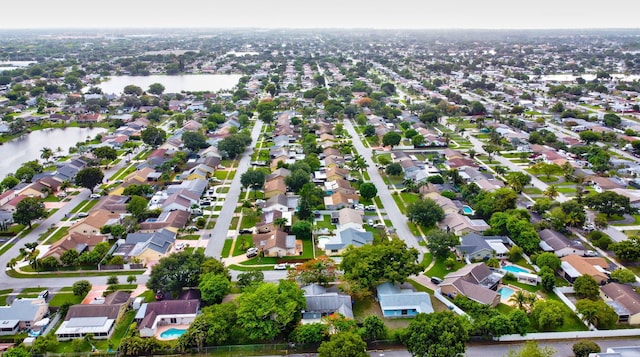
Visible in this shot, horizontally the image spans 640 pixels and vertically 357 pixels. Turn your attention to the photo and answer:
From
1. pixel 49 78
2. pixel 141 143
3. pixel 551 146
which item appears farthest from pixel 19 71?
pixel 551 146

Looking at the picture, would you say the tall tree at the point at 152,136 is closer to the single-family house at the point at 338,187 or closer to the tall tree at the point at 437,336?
the single-family house at the point at 338,187

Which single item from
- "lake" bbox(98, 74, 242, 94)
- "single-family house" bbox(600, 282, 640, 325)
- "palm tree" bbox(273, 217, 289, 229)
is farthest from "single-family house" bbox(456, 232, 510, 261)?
"lake" bbox(98, 74, 242, 94)

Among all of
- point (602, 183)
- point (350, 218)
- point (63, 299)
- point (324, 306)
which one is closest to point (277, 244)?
point (350, 218)

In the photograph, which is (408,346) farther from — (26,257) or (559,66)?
(559,66)

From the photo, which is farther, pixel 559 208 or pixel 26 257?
pixel 559 208

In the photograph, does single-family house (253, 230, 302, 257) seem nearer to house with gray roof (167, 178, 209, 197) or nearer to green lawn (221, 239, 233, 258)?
green lawn (221, 239, 233, 258)

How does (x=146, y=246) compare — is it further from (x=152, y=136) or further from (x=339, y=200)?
(x=152, y=136)

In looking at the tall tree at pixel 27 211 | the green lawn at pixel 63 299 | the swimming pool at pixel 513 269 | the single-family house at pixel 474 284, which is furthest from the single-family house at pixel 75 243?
the swimming pool at pixel 513 269
